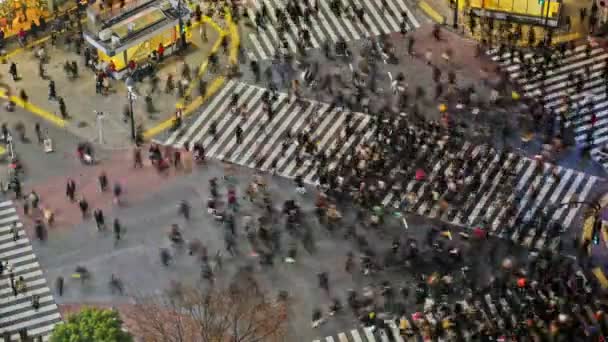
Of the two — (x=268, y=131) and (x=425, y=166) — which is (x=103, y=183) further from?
(x=425, y=166)

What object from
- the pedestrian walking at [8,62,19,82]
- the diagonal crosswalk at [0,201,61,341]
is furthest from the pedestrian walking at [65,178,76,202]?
the pedestrian walking at [8,62,19,82]

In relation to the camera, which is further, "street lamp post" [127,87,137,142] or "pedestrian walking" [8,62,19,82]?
"pedestrian walking" [8,62,19,82]

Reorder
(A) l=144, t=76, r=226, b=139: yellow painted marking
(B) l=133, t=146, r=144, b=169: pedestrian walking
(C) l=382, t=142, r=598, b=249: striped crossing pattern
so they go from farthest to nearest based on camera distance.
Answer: (A) l=144, t=76, r=226, b=139: yellow painted marking, (B) l=133, t=146, r=144, b=169: pedestrian walking, (C) l=382, t=142, r=598, b=249: striped crossing pattern

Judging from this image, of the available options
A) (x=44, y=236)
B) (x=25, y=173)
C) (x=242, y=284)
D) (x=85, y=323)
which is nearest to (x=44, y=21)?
(x=25, y=173)

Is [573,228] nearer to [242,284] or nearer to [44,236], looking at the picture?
[242,284]

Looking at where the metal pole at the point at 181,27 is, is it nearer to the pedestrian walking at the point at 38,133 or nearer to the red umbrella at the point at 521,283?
the pedestrian walking at the point at 38,133

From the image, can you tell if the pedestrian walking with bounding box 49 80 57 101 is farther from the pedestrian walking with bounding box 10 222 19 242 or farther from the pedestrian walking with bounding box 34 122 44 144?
the pedestrian walking with bounding box 10 222 19 242
